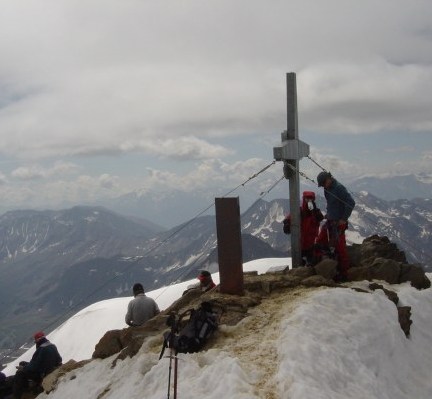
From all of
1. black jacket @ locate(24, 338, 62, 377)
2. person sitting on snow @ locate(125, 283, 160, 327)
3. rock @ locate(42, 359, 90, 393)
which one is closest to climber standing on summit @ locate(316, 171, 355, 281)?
person sitting on snow @ locate(125, 283, 160, 327)

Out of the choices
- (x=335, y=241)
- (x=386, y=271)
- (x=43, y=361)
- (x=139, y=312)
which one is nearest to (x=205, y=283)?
(x=139, y=312)

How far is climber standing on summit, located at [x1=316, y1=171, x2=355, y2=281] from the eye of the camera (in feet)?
49.6

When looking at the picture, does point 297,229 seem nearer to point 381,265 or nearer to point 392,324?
point 381,265

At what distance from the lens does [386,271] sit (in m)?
15.9

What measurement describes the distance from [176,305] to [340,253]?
592 centimetres

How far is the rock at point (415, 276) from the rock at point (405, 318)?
3111 millimetres

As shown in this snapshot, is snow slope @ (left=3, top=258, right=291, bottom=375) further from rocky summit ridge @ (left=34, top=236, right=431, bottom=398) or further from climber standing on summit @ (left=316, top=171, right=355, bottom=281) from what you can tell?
climber standing on summit @ (left=316, top=171, right=355, bottom=281)

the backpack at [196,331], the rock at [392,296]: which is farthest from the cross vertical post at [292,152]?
the backpack at [196,331]

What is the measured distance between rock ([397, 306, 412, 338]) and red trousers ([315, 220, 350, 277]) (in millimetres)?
2716

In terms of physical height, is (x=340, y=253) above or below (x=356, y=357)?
above

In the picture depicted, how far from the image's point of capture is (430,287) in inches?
631

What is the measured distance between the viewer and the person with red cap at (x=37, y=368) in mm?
13711

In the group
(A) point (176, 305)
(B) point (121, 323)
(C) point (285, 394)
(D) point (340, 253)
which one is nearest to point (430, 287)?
(D) point (340, 253)

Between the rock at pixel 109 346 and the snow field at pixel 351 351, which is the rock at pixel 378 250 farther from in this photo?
the rock at pixel 109 346
